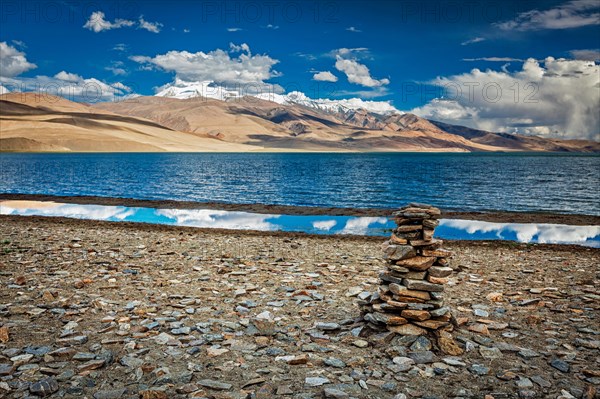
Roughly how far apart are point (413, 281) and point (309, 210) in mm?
29247

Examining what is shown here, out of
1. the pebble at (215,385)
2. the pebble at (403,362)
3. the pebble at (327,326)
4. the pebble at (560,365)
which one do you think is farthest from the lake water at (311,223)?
the pebble at (215,385)

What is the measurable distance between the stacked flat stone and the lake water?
57.5 feet

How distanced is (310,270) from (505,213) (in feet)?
93.5

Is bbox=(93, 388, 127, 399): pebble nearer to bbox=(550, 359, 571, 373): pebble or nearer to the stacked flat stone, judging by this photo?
the stacked flat stone

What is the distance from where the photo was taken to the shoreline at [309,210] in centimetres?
3366

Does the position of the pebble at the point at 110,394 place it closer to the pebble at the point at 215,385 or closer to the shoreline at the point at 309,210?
the pebble at the point at 215,385

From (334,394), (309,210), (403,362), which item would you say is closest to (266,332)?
(334,394)

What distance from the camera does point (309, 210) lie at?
124 ft

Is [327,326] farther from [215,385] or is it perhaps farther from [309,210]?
[309,210]

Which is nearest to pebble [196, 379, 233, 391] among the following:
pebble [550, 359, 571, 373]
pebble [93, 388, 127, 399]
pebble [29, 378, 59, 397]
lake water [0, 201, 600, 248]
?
pebble [93, 388, 127, 399]

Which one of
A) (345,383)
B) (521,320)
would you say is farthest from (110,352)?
(521,320)

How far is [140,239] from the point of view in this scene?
65.9 feet

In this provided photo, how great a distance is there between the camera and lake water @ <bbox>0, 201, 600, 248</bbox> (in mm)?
26766

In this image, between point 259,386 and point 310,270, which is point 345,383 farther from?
point 310,270
